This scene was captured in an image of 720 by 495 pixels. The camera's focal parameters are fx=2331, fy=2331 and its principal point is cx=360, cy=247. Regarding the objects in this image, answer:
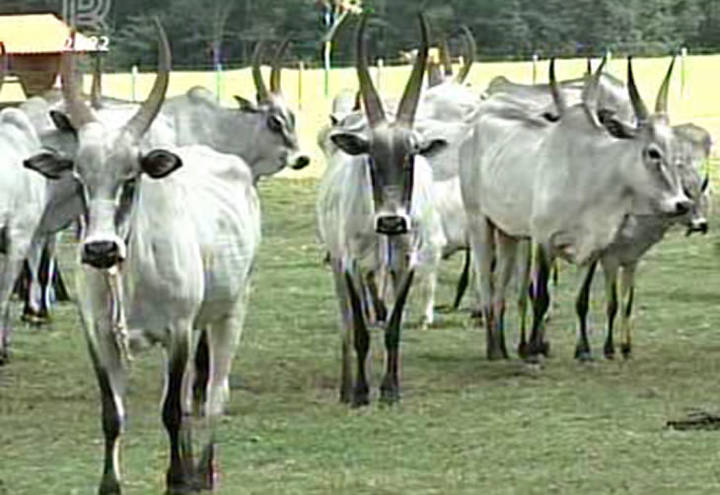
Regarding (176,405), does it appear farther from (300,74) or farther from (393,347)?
(300,74)

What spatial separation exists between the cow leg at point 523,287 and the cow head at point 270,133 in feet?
14.2

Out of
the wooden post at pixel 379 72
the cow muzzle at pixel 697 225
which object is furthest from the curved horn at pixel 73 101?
the wooden post at pixel 379 72

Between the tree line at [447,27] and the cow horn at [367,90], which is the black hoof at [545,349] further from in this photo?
the tree line at [447,27]

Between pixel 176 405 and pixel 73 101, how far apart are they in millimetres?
1367

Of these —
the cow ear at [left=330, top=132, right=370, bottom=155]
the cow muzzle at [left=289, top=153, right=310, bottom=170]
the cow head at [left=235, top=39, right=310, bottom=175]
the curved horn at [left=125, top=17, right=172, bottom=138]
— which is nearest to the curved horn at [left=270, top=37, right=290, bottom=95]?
the cow head at [left=235, top=39, right=310, bottom=175]

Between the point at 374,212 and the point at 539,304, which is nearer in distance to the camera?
the point at 374,212

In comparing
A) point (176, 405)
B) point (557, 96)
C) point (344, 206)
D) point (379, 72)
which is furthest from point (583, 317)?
point (379, 72)

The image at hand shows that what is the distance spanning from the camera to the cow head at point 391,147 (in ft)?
40.6

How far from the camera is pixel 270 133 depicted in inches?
790

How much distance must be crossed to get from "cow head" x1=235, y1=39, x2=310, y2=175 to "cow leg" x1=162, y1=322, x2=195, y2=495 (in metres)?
10.2

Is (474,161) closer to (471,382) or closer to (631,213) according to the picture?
(631,213)

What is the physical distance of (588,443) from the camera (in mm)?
11188

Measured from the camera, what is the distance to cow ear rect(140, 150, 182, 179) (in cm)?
954

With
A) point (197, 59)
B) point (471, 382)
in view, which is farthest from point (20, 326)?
point (197, 59)
